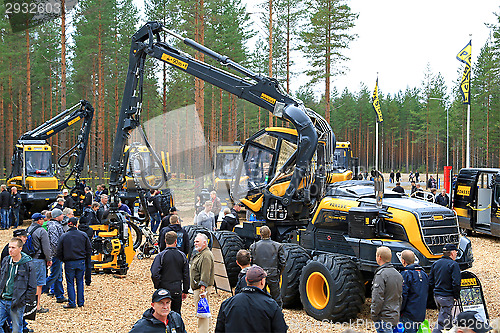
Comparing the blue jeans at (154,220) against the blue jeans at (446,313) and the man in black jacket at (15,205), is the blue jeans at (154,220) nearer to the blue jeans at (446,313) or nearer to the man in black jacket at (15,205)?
the man in black jacket at (15,205)

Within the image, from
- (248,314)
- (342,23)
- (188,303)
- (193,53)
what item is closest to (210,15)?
(193,53)

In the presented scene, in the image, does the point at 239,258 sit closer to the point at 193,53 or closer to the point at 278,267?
the point at 278,267

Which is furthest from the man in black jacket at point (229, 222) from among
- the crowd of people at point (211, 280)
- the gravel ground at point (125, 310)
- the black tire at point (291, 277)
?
the black tire at point (291, 277)

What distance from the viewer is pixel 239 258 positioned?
581 centimetres

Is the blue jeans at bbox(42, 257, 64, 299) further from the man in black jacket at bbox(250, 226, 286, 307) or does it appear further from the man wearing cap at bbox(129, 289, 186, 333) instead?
the man wearing cap at bbox(129, 289, 186, 333)

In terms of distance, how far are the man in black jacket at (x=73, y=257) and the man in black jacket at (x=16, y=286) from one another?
213 cm

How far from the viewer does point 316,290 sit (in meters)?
8.03

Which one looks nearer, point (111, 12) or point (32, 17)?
point (32, 17)

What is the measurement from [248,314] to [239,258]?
1.92 meters

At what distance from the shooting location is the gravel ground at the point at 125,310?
7.54 m

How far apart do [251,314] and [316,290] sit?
4377 mm

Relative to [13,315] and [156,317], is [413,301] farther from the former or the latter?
[13,315]

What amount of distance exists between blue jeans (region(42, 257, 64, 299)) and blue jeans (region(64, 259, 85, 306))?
437 mm

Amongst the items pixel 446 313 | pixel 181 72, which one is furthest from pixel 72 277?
pixel 181 72
